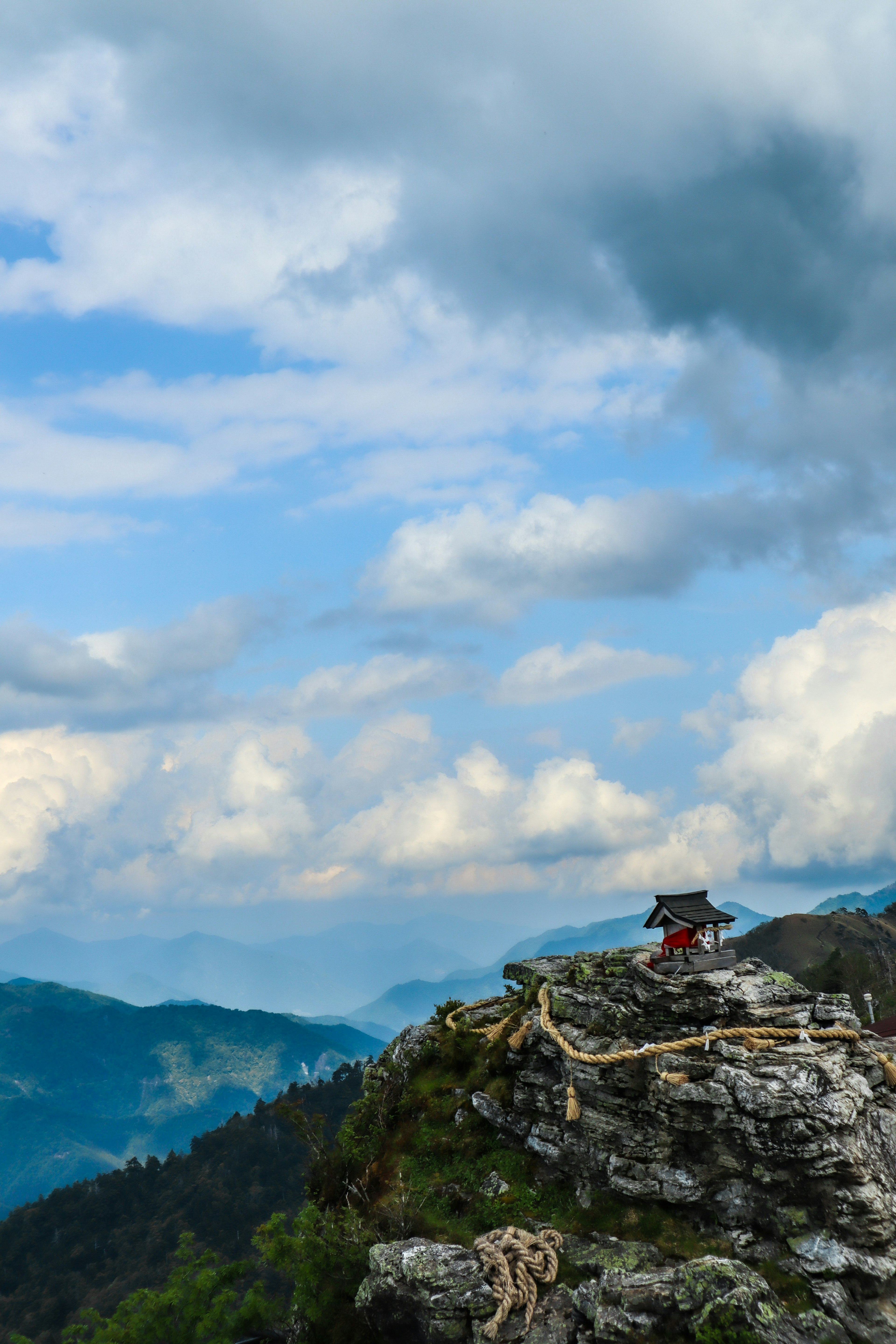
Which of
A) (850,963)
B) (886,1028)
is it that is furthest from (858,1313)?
(850,963)

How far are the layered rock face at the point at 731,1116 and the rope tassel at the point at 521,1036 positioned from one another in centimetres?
17

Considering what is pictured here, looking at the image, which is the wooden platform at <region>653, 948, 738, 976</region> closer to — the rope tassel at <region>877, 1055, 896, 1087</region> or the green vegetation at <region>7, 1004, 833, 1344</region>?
the rope tassel at <region>877, 1055, 896, 1087</region>

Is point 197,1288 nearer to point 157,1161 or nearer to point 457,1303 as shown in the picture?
point 457,1303

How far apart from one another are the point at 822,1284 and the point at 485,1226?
956cm

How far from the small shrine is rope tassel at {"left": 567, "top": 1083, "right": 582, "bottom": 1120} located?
4.65 meters

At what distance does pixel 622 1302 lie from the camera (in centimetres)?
1877

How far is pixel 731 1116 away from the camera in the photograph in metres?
21.4

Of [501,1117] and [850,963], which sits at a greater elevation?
[501,1117]

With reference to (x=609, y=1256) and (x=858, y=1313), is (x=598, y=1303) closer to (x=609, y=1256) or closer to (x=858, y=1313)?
(x=609, y=1256)

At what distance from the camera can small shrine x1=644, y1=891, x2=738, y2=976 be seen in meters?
26.2

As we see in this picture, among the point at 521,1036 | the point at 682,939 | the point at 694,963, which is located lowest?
the point at 521,1036

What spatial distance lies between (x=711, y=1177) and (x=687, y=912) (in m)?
7.80

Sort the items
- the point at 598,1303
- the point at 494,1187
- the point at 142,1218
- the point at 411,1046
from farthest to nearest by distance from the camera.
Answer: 1. the point at 142,1218
2. the point at 411,1046
3. the point at 494,1187
4. the point at 598,1303

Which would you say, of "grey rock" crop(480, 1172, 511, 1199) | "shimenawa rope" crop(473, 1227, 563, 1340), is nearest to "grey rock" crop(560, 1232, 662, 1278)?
"shimenawa rope" crop(473, 1227, 563, 1340)
